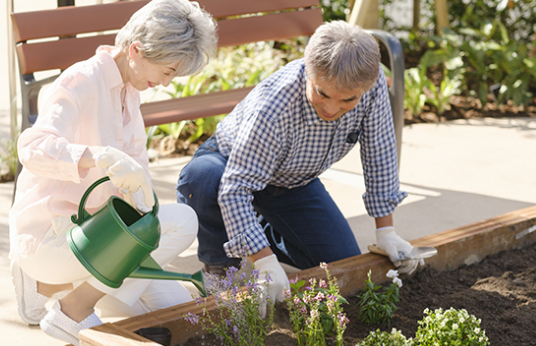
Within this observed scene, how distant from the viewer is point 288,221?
2.27 meters

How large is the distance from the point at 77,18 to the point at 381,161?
1.68 m

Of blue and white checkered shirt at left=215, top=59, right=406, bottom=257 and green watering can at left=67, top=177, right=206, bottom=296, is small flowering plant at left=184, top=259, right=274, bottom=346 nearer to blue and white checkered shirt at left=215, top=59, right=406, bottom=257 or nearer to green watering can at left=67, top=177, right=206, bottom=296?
green watering can at left=67, top=177, right=206, bottom=296

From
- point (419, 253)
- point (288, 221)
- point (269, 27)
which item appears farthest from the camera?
point (269, 27)

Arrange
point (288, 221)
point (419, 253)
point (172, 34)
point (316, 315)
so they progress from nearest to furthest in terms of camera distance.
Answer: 1. point (316, 315)
2. point (172, 34)
3. point (419, 253)
4. point (288, 221)

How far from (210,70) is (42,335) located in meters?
3.28

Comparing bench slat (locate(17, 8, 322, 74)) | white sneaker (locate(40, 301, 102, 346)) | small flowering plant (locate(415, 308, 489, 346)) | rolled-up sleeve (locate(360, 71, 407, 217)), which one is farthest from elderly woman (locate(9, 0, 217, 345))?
bench slat (locate(17, 8, 322, 74))

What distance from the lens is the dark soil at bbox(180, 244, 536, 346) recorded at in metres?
1.61

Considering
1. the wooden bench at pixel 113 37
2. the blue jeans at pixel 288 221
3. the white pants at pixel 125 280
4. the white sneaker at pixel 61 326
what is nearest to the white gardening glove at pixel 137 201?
the white pants at pixel 125 280

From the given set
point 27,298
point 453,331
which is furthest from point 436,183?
point 27,298

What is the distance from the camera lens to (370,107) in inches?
78.4

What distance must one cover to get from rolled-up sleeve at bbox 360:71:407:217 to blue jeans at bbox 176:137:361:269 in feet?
0.81

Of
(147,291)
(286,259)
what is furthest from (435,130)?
(147,291)

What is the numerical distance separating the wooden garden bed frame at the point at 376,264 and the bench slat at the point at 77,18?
167 centimetres

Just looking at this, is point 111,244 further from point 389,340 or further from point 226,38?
point 226,38
